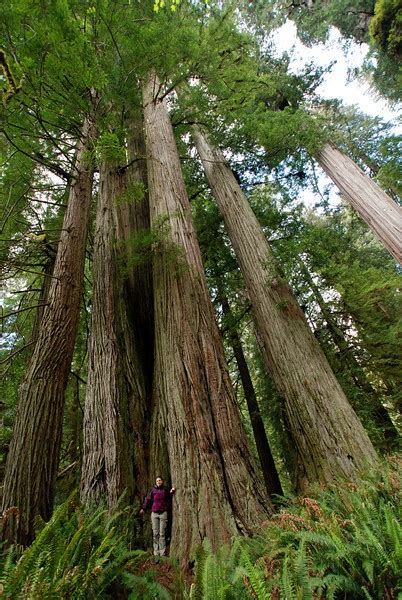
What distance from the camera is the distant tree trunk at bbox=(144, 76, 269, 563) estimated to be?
271cm

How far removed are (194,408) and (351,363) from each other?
168 inches

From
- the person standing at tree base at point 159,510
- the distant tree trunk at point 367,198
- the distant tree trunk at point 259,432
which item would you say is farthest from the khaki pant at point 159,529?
the distant tree trunk at point 367,198

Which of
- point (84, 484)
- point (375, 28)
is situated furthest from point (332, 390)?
point (375, 28)

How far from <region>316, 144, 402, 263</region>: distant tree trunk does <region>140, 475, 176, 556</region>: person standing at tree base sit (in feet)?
17.9

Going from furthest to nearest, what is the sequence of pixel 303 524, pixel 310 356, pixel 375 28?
pixel 375 28
pixel 310 356
pixel 303 524

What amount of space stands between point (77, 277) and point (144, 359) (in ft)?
4.83

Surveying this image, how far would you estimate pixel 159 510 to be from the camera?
9.70 ft

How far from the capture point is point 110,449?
3.46 metres

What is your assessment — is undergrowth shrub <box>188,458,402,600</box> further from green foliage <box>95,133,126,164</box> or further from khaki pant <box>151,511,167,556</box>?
green foliage <box>95,133,126,164</box>

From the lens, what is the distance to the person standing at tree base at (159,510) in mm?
2850

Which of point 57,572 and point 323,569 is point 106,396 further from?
point 323,569

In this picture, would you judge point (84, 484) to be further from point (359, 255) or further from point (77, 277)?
point (359, 255)

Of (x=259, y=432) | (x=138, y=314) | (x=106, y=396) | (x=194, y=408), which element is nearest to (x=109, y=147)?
(x=138, y=314)

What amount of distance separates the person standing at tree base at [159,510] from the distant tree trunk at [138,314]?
364 millimetres
